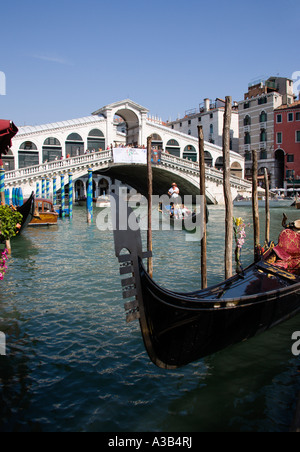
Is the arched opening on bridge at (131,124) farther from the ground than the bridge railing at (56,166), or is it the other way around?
the arched opening on bridge at (131,124)

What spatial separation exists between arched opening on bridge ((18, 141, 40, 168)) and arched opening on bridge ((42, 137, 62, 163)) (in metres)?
0.55

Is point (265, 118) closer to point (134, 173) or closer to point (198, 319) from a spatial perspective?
point (134, 173)

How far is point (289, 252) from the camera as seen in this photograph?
15.3ft

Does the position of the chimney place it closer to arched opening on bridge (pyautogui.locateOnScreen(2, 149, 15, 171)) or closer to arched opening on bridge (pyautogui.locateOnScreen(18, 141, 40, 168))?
arched opening on bridge (pyautogui.locateOnScreen(18, 141, 40, 168))

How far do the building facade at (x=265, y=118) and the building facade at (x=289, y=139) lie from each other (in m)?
0.48

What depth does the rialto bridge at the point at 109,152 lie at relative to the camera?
2189 centimetres

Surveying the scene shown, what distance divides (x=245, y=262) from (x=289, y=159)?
22.7 meters

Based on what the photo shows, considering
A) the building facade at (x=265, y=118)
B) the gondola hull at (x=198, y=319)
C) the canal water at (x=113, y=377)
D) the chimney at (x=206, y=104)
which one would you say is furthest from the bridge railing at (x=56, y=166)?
the gondola hull at (x=198, y=319)

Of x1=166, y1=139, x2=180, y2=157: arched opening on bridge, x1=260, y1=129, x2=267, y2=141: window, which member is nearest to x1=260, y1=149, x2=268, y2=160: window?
x1=260, y1=129, x2=267, y2=141: window

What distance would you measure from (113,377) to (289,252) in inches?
103
